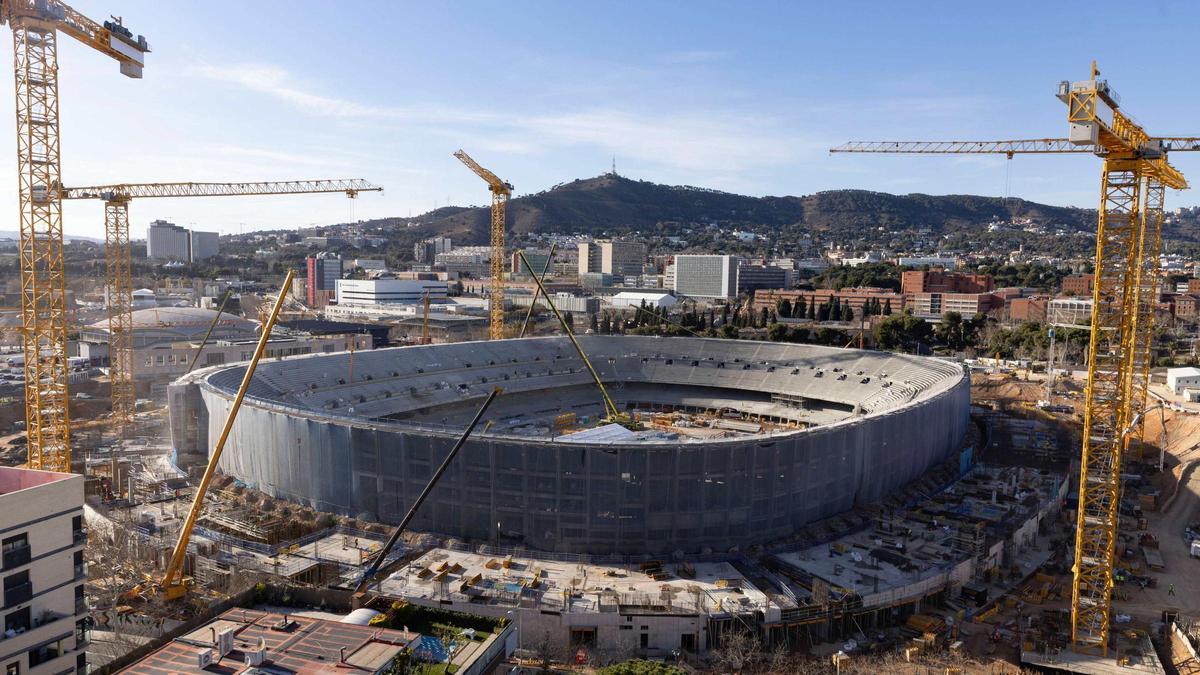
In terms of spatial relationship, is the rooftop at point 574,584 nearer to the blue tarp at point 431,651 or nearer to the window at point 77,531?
the blue tarp at point 431,651

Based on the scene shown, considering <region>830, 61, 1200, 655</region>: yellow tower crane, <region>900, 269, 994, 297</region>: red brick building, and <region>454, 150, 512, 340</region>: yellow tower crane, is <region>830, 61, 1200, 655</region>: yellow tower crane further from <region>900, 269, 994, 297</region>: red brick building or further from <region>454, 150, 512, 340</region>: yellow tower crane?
<region>900, 269, 994, 297</region>: red brick building

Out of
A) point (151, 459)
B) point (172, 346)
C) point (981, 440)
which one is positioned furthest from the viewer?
point (172, 346)

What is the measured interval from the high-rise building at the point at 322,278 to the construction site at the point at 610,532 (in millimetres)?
104446

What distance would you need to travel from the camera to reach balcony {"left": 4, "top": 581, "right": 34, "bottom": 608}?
16.5 m

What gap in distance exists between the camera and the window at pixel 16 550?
16.5 metres

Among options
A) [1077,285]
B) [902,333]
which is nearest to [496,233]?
[902,333]

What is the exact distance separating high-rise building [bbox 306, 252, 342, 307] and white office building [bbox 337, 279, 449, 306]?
19.7 metres

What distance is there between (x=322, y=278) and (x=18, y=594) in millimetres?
146133

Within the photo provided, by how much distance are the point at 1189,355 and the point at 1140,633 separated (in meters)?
64.2

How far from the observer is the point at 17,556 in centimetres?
1681

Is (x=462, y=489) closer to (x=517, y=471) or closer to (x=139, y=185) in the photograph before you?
(x=517, y=471)

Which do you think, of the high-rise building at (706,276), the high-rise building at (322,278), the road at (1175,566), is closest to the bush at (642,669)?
the road at (1175,566)

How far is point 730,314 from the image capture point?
11469 cm

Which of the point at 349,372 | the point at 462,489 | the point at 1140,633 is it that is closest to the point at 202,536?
the point at 462,489
